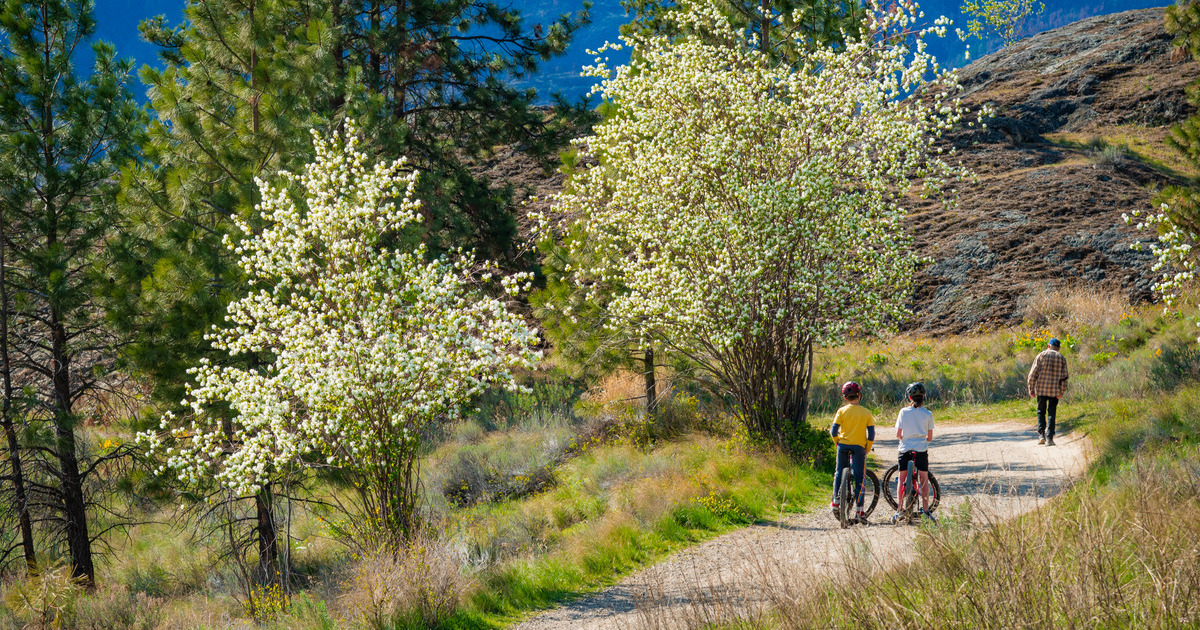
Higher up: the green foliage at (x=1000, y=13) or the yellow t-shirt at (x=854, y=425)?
the green foliage at (x=1000, y=13)

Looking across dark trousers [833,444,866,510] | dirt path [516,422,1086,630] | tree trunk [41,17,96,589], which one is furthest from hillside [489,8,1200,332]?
dark trousers [833,444,866,510]

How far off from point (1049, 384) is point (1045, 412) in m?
0.65

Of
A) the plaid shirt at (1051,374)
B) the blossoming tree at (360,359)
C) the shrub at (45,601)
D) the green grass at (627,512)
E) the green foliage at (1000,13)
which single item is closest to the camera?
the blossoming tree at (360,359)

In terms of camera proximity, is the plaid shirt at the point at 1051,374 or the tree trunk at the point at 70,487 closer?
the tree trunk at the point at 70,487

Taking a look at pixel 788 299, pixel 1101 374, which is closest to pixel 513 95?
pixel 788 299

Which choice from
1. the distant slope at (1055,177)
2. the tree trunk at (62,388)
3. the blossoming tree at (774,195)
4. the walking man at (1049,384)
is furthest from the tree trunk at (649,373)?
the distant slope at (1055,177)

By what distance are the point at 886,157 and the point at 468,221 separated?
11348 millimetres

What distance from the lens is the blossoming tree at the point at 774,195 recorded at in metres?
10.2

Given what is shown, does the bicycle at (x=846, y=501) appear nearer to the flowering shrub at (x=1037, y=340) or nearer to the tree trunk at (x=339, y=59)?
the tree trunk at (x=339, y=59)

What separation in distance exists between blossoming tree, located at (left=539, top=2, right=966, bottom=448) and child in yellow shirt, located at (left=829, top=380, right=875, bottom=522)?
2.25m

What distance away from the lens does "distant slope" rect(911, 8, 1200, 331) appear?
26609mm

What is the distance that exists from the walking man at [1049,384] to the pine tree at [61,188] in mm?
14146

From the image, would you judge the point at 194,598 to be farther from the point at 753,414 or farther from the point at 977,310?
the point at 977,310

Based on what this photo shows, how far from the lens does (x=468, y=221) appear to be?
63.1 feet
